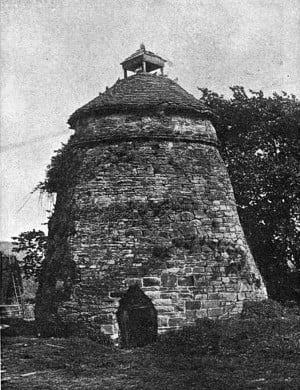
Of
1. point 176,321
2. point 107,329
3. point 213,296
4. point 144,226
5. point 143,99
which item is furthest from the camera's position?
point 143,99

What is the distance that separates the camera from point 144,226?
14781 mm

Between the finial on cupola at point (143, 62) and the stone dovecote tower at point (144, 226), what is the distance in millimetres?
2966

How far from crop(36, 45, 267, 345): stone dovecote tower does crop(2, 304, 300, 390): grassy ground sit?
999 mm

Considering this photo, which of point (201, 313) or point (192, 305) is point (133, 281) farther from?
point (201, 313)

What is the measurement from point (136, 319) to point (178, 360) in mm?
2664

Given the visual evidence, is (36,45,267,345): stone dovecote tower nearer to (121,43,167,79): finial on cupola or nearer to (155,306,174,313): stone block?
(155,306,174,313): stone block

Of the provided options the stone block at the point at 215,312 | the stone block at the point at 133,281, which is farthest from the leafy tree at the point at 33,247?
the stone block at the point at 215,312

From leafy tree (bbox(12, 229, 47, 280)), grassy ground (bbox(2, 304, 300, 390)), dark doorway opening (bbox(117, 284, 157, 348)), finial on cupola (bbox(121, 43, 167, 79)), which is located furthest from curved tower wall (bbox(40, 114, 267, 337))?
leafy tree (bbox(12, 229, 47, 280))

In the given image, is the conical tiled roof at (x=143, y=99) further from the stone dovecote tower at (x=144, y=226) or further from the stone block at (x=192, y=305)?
the stone block at (x=192, y=305)

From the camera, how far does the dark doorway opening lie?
46.0ft

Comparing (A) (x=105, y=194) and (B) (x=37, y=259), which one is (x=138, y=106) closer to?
(A) (x=105, y=194)

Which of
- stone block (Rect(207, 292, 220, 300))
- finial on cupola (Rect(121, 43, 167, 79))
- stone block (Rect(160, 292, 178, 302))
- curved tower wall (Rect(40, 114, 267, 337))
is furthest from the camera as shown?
finial on cupola (Rect(121, 43, 167, 79))

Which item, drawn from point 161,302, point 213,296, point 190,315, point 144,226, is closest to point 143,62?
point 144,226

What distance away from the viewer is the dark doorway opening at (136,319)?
14016 mm
